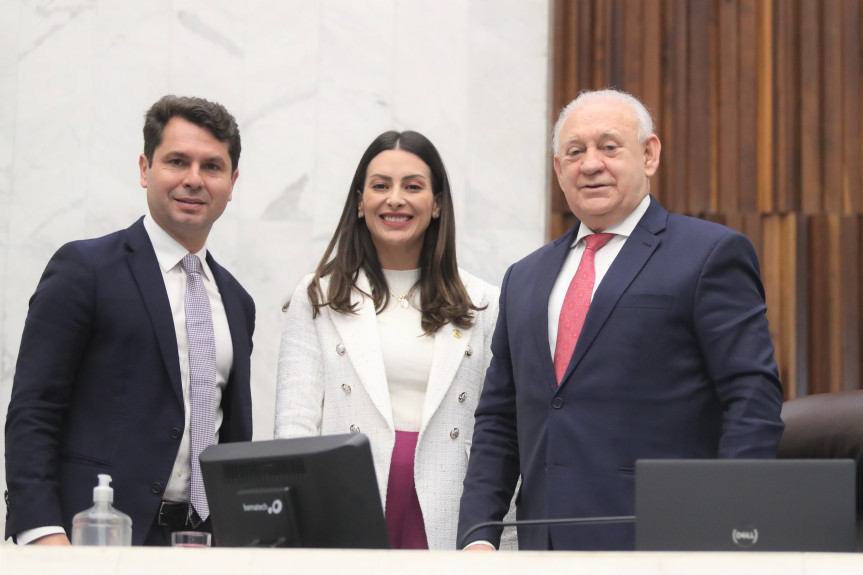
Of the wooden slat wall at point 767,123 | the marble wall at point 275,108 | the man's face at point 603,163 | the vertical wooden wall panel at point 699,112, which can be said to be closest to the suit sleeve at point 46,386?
the man's face at point 603,163

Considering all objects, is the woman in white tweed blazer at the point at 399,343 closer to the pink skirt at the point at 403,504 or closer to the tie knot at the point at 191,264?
the pink skirt at the point at 403,504

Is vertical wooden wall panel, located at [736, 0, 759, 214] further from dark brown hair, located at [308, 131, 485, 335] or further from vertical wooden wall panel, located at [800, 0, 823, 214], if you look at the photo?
dark brown hair, located at [308, 131, 485, 335]

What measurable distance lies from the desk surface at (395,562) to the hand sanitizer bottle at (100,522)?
0.41m

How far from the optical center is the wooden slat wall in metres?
5.18

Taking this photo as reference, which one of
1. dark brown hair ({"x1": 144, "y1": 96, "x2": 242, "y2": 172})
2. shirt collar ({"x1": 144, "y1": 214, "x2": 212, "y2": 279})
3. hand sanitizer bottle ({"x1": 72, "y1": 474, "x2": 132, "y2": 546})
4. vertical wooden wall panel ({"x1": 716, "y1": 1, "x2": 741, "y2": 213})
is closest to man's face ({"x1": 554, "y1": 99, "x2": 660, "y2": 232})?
dark brown hair ({"x1": 144, "y1": 96, "x2": 242, "y2": 172})

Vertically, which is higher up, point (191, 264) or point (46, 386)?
point (191, 264)

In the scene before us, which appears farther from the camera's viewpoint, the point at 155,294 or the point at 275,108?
the point at 275,108

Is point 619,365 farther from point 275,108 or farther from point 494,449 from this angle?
point 275,108

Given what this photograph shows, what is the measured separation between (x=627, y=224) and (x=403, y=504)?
97cm

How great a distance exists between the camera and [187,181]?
3.09m

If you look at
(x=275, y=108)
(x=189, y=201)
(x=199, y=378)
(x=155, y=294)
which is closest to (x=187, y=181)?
(x=189, y=201)

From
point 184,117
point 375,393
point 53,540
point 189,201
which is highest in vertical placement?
point 184,117

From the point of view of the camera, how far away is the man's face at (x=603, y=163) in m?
2.91

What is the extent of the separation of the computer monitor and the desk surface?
9.7 inches
